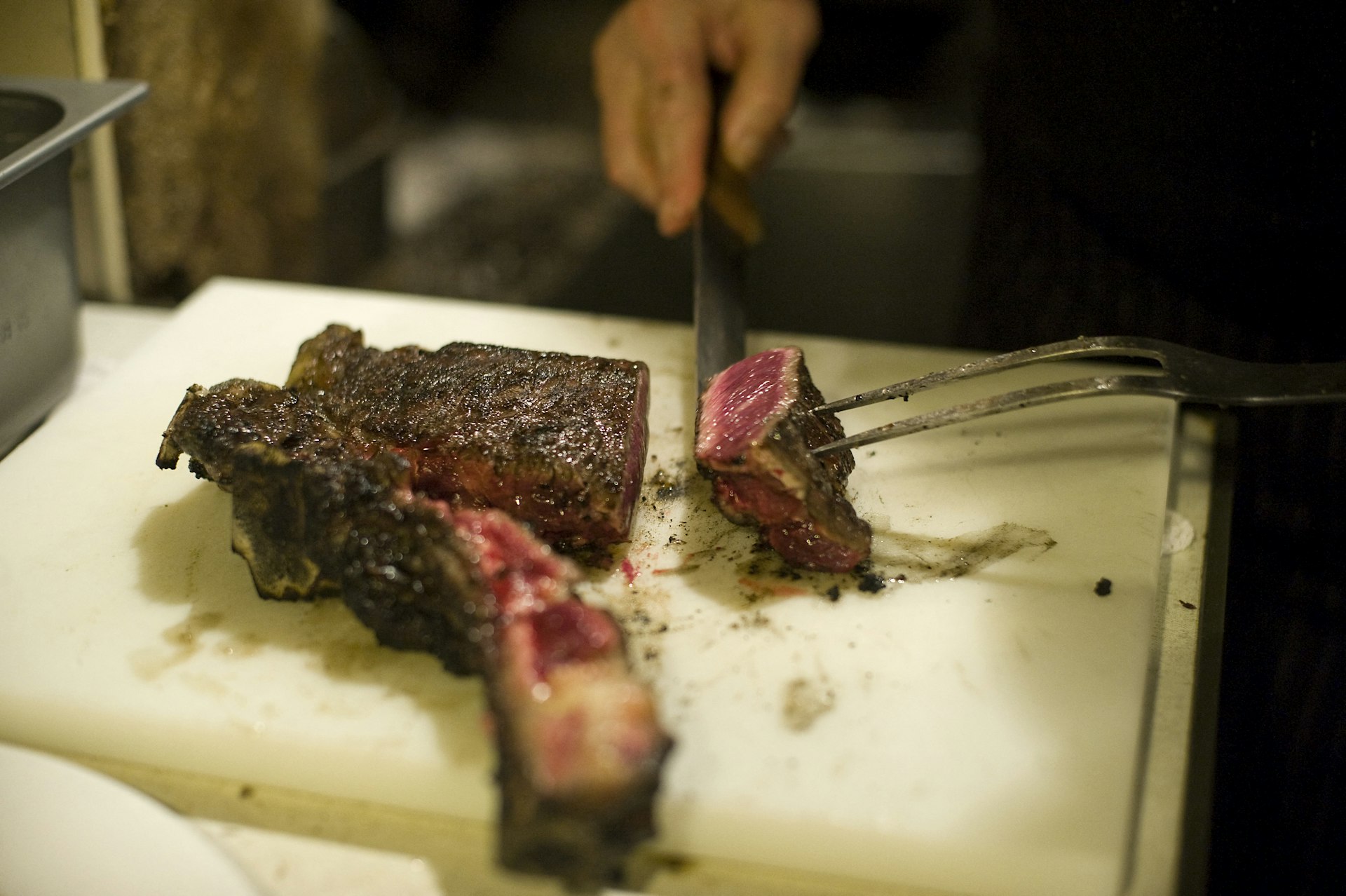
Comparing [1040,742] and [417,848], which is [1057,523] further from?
[417,848]

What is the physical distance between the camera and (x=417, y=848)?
1.64 metres

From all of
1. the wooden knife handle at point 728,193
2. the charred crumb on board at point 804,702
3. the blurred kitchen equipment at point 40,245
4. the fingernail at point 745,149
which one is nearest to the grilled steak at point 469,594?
the charred crumb on board at point 804,702

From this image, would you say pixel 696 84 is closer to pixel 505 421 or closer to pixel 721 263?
pixel 721 263

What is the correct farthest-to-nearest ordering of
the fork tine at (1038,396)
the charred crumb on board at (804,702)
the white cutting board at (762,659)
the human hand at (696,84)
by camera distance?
1. the human hand at (696,84)
2. the fork tine at (1038,396)
3. the charred crumb on board at (804,702)
4. the white cutting board at (762,659)

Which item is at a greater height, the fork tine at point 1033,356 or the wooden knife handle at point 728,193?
the wooden knife handle at point 728,193

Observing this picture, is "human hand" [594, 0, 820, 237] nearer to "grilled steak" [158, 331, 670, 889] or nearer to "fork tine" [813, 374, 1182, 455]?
"fork tine" [813, 374, 1182, 455]

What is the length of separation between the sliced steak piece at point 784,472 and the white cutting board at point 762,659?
7cm

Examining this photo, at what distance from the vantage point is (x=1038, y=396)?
1.92 m

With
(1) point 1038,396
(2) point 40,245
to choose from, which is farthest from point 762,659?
(2) point 40,245

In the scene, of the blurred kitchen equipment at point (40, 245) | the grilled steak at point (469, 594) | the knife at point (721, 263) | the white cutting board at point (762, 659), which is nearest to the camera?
the grilled steak at point (469, 594)

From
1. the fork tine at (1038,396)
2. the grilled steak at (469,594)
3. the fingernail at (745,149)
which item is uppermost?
the fingernail at (745,149)

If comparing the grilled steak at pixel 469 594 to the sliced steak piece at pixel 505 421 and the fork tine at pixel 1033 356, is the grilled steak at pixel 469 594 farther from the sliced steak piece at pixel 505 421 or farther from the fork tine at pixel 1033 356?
the fork tine at pixel 1033 356

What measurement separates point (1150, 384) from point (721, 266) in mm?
1174

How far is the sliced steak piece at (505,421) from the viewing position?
2.02m
